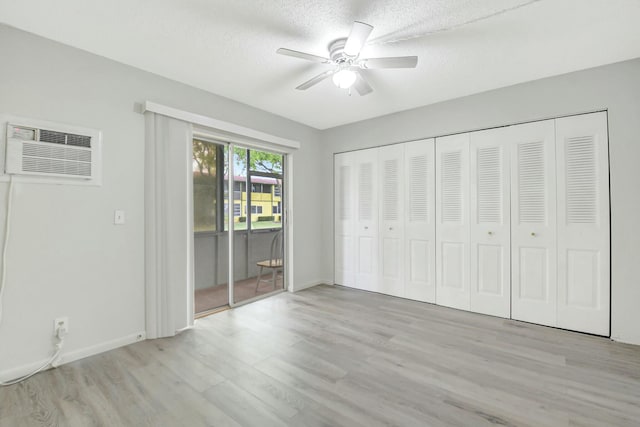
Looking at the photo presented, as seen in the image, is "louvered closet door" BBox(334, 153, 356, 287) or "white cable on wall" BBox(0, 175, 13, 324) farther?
"louvered closet door" BBox(334, 153, 356, 287)

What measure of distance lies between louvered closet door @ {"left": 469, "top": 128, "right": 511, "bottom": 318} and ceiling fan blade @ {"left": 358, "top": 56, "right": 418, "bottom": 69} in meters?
1.70

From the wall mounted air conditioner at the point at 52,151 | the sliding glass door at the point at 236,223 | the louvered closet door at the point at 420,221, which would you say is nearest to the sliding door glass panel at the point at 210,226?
the sliding glass door at the point at 236,223

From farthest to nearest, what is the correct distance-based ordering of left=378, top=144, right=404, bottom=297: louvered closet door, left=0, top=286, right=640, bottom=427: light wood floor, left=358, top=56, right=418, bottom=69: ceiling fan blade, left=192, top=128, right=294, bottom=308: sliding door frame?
left=378, top=144, right=404, bottom=297: louvered closet door → left=192, top=128, right=294, bottom=308: sliding door frame → left=358, top=56, right=418, bottom=69: ceiling fan blade → left=0, top=286, right=640, bottom=427: light wood floor

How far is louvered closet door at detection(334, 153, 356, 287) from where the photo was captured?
4.47 metres

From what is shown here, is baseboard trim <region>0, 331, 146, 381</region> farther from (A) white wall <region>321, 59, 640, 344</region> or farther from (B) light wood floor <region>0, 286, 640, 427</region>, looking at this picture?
(A) white wall <region>321, 59, 640, 344</region>

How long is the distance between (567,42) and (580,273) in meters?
2.11

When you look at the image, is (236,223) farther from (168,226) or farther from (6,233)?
(6,233)

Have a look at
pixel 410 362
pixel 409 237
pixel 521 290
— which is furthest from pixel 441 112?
pixel 410 362

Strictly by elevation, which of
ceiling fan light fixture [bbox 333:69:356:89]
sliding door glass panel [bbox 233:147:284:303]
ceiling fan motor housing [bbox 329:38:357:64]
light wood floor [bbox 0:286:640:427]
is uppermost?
ceiling fan motor housing [bbox 329:38:357:64]

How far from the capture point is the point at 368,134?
4254 millimetres

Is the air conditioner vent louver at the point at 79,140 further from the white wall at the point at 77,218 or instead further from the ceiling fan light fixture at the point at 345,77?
the ceiling fan light fixture at the point at 345,77

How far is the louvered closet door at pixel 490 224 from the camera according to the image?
3209 mm

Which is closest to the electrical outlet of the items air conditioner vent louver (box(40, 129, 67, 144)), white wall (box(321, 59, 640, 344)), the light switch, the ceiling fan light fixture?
the light switch

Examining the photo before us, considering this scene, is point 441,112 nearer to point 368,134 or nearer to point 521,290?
point 368,134
